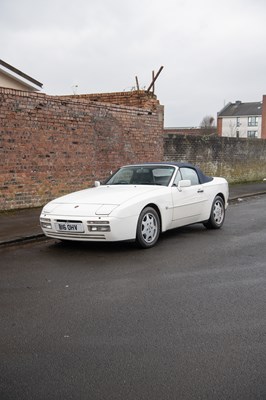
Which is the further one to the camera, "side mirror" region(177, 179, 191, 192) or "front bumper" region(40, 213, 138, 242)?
"side mirror" region(177, 179, 191, 192)

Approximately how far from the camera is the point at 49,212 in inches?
288

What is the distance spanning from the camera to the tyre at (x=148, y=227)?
7.12m

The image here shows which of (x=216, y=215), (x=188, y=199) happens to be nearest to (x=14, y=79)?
(x=216, y=215)

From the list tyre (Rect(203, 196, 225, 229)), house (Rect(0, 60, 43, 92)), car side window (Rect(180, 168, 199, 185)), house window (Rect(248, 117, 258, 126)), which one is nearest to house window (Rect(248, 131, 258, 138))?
house window (Rect(248, 117, 258, 126))

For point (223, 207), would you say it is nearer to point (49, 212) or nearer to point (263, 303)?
point (49, 212)

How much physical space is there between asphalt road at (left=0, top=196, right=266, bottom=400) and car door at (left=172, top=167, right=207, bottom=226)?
0.92 metres

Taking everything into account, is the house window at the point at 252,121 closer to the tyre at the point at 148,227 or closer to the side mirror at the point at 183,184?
the side mirror at the point at 183,184

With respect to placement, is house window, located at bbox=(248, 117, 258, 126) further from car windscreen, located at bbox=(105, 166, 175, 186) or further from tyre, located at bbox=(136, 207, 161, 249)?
tyre, located at bbox=(136, 207, 161, 249)

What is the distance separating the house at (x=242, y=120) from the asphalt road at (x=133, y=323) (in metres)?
84.4

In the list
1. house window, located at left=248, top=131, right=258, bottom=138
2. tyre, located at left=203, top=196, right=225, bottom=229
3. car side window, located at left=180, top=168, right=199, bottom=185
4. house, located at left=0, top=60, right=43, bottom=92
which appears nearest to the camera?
car side window, located at left=180, top=168, right=199, bottom=185

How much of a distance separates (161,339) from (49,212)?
12.9 feet

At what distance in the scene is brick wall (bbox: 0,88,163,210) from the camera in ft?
37.3

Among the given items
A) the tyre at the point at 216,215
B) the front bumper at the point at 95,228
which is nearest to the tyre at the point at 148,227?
the front bumper at the point at 95,228

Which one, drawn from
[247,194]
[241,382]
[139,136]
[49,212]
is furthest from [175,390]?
[247,194]
